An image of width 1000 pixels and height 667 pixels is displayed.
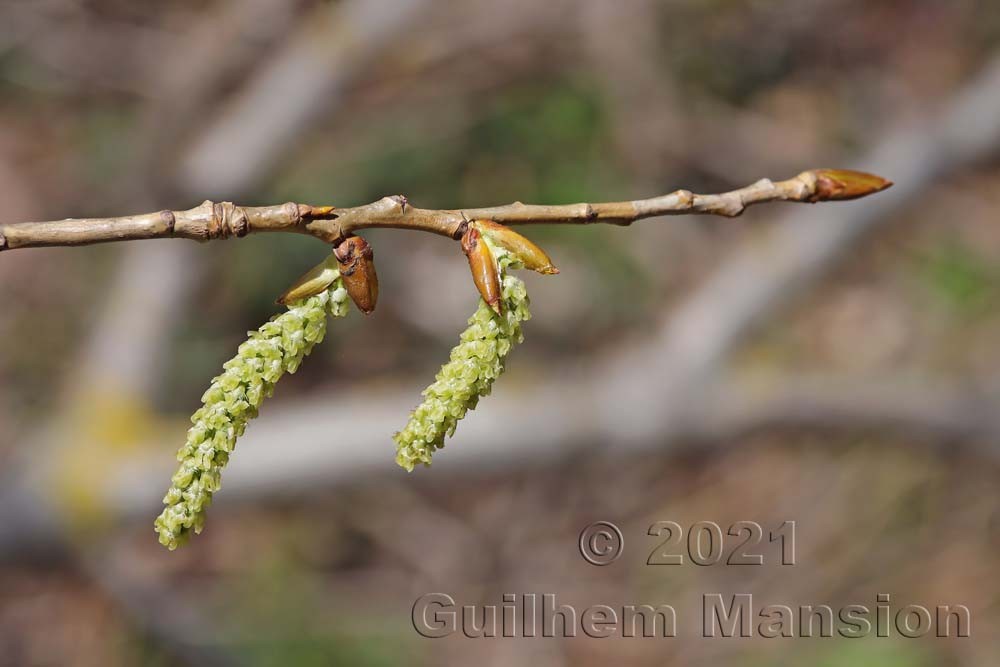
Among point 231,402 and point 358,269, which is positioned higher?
point 358,269

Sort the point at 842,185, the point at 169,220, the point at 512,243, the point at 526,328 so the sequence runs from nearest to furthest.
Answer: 1. the point at 169,220
2. the point at 512,243
3. the point at 842,185
4. the point at 526,328

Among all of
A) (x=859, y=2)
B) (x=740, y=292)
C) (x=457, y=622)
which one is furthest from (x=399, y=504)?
(x=859, y=2)

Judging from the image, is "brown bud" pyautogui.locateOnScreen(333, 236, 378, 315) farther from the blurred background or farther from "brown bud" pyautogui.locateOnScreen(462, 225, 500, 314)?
the blurred background

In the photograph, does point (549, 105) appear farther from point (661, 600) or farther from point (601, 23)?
point (661, 600)

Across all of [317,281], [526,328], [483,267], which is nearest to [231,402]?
[317,281]

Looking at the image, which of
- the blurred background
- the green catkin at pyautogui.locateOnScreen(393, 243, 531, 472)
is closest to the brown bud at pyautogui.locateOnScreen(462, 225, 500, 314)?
the green catkin at pyautogui.locateOnScreen(393, 243, 531, 472)

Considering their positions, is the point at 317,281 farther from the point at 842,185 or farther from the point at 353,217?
the point at 842,185
